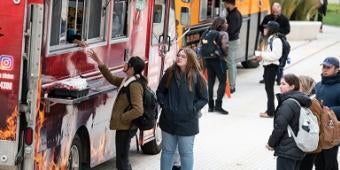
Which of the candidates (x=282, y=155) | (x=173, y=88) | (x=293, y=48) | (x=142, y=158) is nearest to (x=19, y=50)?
(x=173, y=88)

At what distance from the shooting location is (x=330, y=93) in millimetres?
8312

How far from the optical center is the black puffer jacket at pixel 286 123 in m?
7.17

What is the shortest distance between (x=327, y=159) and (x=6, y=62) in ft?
11.6

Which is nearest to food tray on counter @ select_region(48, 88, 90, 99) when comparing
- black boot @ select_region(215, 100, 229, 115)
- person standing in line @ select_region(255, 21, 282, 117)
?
person standing in line @ select_region(255, 21, 282, 117)

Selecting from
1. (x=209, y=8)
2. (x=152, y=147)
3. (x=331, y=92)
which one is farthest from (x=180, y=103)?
(x=209, y=8)

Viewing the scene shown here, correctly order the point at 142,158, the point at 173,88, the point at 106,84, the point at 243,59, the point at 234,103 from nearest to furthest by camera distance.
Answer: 1. the point at 173,88
2. the point at 106,84
3. the point at 142,158
4. the point at 234,103
5. the point at 243,59

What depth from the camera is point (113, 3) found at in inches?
352

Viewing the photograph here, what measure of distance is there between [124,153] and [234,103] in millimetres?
7410

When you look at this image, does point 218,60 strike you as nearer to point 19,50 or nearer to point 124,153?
point 124,153

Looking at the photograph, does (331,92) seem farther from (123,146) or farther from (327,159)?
(123,146)

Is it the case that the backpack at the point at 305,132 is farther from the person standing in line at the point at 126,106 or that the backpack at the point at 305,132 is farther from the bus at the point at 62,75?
the bus at the point at 62,75

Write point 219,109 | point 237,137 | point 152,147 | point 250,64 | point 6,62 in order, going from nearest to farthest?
point 6,62 → point 152,147 → point 237,137 → point 219,109 → point 250,64

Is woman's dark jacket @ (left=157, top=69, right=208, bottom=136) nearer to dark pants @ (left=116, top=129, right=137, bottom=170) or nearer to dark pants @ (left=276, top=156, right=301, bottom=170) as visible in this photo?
dark pants @ (left=116, top=129, right=137, bottom=170)

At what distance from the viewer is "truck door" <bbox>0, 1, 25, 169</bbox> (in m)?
6.83
